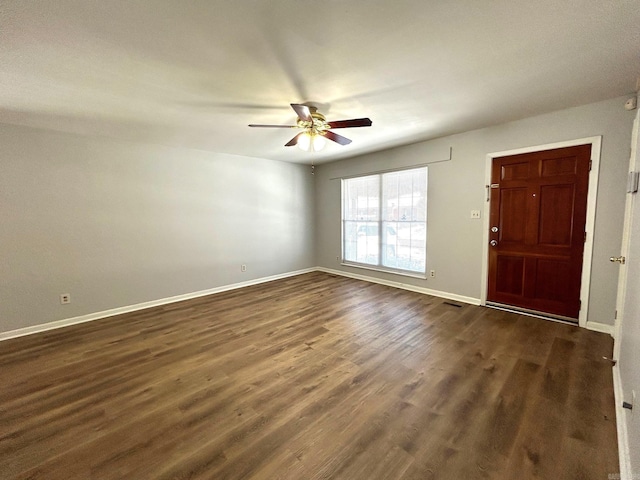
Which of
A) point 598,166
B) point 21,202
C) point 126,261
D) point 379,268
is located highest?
point 598,166

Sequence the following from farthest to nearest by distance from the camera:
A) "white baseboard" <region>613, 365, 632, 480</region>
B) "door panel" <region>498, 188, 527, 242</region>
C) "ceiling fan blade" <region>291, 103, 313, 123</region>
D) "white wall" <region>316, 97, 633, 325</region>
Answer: "door panel" <region>498, 188, 527, 242</region>, "white wall" <region>316, 97, 633, 325</region>, "ceiling fan blade" <region>291, 103, 313, 123</region>, "white baseboard" <region>613, 365, 632, 480</region>

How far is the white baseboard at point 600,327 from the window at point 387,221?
2031mm

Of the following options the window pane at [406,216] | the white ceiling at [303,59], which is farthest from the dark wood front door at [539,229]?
the window pane at [406,216]

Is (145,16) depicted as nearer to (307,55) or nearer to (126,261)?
(307,55)

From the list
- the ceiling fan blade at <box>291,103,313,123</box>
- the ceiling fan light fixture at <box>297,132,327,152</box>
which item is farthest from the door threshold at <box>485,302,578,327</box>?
the ceiling fan blade at <box>291,103,313,123</box>

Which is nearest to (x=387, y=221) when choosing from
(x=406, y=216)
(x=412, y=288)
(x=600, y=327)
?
(x=406, y=216)

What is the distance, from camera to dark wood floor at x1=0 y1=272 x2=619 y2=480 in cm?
144

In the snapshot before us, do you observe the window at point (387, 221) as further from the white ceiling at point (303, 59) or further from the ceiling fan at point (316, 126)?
the ceiling fan at point (316, 126)

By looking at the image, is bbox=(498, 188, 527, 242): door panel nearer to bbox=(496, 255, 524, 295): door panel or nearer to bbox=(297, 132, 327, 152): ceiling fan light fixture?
bbox=(496, 255, 524, 295): door panel

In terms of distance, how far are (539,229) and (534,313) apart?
1.11m

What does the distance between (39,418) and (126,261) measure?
238 centimetres

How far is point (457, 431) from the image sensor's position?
5.34 ft

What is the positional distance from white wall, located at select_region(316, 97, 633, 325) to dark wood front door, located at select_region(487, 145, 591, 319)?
0.51 ft

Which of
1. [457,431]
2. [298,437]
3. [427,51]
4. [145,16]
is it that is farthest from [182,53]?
[457,431]
